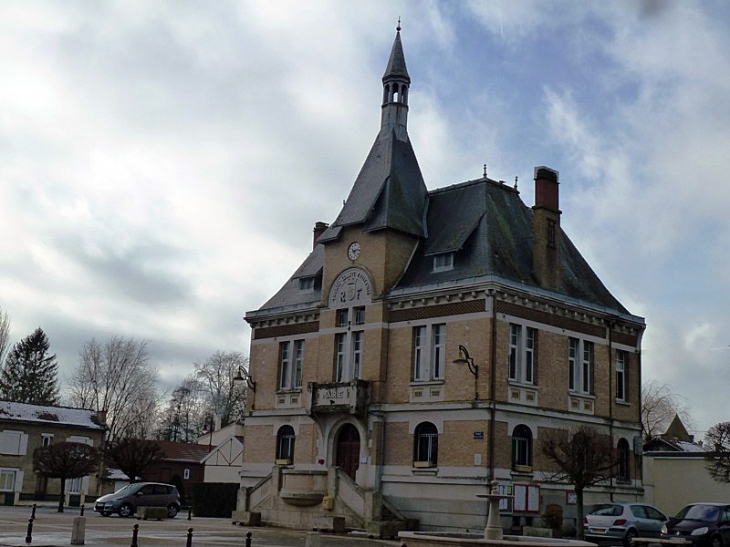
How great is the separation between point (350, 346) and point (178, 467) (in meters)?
39.1

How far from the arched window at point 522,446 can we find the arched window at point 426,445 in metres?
2.98

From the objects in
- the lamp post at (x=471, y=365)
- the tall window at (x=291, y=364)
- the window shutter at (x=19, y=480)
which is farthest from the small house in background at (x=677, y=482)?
the window shutter at (x=19, y=480)

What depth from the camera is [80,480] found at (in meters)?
63.4

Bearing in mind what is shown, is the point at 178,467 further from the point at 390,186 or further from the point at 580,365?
the point at 580,365

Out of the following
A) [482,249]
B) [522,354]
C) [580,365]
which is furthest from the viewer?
[580,365]

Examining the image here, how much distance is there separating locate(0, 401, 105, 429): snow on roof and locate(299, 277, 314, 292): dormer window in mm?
27279

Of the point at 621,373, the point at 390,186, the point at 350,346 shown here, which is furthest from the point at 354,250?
the point at 621,373

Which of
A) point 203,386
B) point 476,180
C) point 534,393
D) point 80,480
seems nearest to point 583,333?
point 534,393

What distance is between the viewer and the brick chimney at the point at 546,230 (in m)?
38.1

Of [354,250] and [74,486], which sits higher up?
[354,250]

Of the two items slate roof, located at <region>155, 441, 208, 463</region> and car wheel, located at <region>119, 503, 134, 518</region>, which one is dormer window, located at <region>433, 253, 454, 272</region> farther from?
slate roof, located at <region>155, 441, 208, 463</region>

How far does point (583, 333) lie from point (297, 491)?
1364 cm

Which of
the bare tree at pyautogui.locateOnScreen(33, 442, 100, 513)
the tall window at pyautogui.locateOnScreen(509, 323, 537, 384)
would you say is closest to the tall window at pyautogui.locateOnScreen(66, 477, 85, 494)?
the bare tree at pyautogui.locateOnScreen(33, 442, 100, 513)

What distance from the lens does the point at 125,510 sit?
1657 inches
